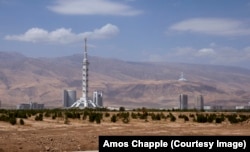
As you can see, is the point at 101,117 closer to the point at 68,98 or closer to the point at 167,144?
the point at 167,144

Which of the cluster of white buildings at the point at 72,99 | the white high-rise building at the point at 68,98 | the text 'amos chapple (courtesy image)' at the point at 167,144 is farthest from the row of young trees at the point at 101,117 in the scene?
the white high-rise building at the point at 68,98

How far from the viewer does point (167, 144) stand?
45.9 ft

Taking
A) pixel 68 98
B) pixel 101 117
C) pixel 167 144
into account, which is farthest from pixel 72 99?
pixel 167 144

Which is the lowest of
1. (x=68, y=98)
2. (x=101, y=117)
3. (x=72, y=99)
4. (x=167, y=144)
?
(x=167, y=144)

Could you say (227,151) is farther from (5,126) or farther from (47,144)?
(5,126)

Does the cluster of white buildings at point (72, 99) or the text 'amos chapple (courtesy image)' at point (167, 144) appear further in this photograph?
the cluster of white buildings at point (72, 99)

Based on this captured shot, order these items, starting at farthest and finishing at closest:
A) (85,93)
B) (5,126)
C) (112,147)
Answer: (85,93), (5,126), (112,147)

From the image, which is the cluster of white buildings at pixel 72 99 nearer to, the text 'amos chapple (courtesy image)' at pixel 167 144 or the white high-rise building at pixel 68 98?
the white high-rise building at pixel 68 98

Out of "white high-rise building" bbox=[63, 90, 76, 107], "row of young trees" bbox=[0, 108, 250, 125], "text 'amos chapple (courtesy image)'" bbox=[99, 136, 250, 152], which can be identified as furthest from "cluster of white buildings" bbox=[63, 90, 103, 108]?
"text 'amos chapple (courtesy image)'" bbox=[99, 136, 250, 152]

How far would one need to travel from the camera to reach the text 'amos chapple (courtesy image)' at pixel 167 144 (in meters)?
13.8

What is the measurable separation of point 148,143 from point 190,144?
1.19 meters

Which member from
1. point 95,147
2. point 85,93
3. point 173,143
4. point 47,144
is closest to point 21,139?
point 47,144

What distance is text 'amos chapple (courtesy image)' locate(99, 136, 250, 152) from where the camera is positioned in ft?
45.4

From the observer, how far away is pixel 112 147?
45.4 ft
